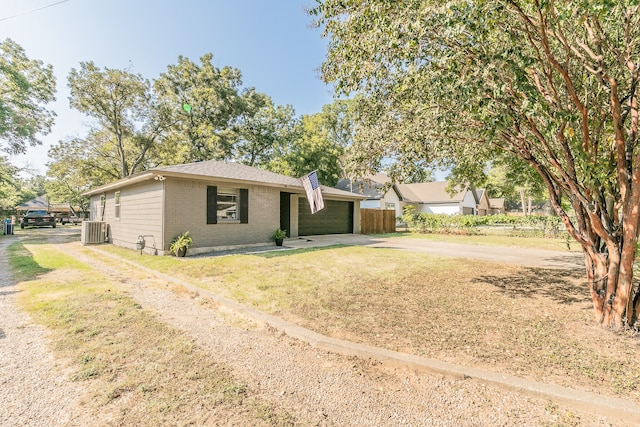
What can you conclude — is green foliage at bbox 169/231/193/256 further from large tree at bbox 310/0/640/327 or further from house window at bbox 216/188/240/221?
large tree at bbox 310/0/640/327

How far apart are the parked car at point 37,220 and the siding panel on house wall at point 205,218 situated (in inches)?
965

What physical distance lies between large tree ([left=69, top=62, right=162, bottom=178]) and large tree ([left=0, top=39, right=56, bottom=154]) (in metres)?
2.75

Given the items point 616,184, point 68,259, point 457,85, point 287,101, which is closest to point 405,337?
point 457,85

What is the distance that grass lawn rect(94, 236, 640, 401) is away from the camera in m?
2.72

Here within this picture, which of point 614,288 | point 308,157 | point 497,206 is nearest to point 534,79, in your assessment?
point 614,288

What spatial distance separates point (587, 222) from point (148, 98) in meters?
27.3

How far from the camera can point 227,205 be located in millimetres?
10656

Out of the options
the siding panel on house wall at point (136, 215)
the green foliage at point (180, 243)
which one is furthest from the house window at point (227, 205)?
the siding panel on house wall at point (136, 215)

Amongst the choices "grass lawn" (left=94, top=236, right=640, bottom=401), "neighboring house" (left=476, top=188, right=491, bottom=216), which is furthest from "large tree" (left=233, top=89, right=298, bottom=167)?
"neighboring house" (left=476, top=188, right=491, bottom=216)

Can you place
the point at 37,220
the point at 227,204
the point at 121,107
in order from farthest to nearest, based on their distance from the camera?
1. the point at 37,220
2. the point at 121,107
3. the point at 227,204

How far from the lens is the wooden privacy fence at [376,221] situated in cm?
1847

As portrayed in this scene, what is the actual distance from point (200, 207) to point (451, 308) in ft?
27.2

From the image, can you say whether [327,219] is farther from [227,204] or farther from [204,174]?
[204,174]

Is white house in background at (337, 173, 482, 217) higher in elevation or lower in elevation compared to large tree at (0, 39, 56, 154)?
lower
